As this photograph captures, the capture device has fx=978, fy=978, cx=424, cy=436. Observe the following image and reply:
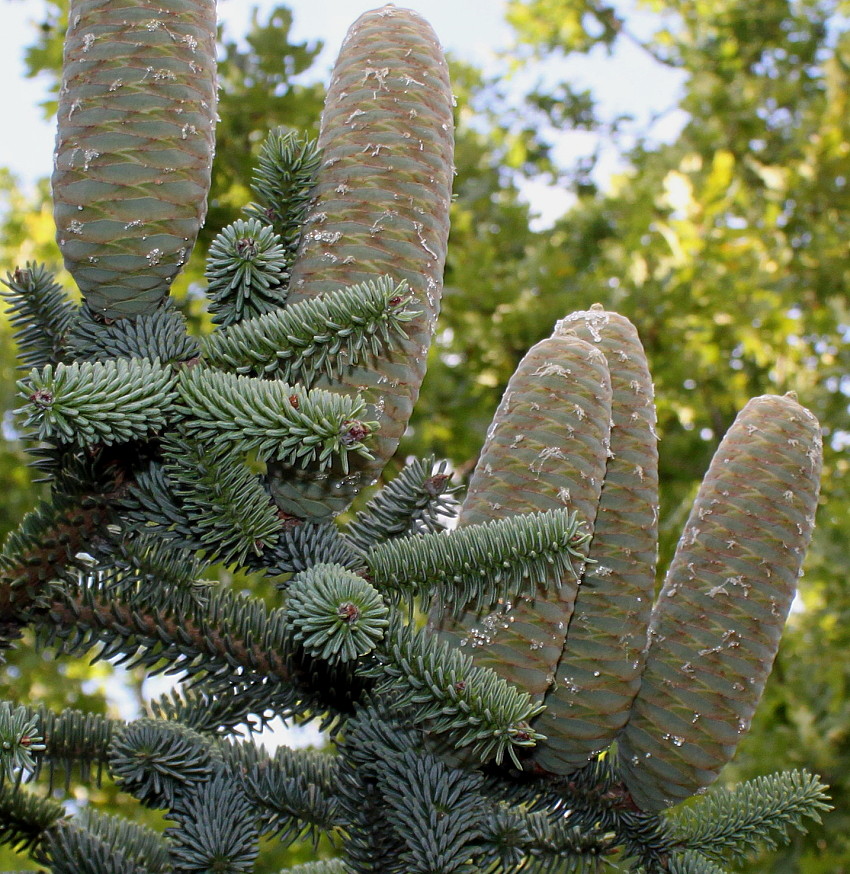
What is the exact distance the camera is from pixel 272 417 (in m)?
0.65

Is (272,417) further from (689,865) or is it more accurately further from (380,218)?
(689,865)

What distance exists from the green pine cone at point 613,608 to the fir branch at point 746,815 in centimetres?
13

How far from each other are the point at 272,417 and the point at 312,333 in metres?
0.08

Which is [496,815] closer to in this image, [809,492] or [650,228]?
[809,492]

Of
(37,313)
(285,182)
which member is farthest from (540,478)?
(37,313)

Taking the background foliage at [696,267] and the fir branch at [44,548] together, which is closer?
the fir branch at [44,548]

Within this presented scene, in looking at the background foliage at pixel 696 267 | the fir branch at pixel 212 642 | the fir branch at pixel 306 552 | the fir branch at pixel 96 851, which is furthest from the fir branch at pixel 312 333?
the background foliage at pixel 696 267

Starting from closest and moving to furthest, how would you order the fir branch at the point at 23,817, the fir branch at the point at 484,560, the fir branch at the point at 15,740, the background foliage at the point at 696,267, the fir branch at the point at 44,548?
1. the fir branch at the point at 15,740
2. the fir branch at the point at 484,560
3. the fir branch at the point at 44,548
4. the fir branch at the point at 23,817
5. the background foliage at the point at 696,267

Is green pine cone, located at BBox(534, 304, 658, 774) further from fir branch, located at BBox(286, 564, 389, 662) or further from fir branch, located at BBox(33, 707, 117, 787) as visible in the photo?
fir branch, located at BBox(33, 707, 117, 787)

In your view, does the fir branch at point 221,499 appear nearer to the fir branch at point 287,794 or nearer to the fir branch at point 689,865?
the fir branch at point 287,794

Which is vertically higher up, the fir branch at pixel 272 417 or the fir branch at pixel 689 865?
the fir branch at pixel 272 417

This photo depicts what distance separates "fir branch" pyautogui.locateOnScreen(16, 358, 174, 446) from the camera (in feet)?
2.01

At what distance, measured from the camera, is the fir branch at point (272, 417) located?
0.64 meters

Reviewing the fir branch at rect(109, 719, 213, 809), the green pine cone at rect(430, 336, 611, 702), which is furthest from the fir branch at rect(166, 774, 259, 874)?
the green pine cone at rect(430, 336, 611, 702)
